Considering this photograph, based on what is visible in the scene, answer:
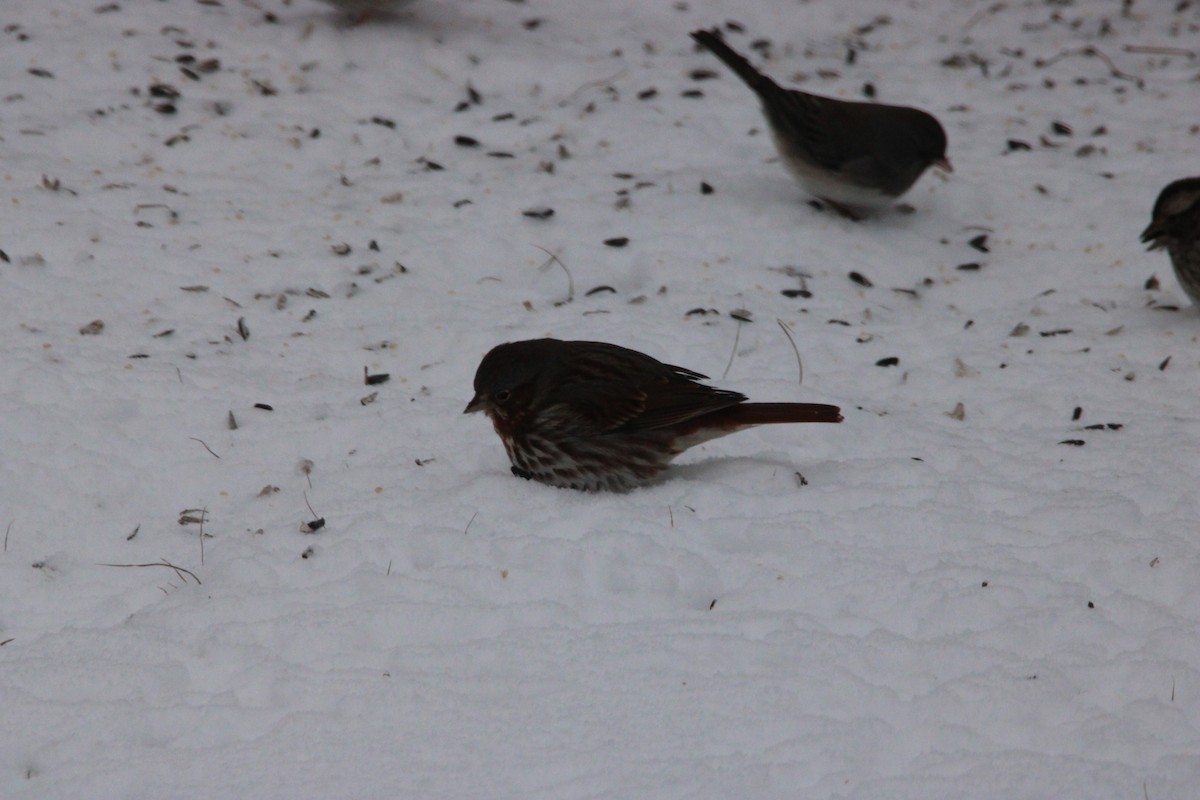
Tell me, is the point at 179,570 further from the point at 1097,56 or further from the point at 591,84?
the point at 1097,56

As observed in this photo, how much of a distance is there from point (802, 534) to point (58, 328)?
330 cm

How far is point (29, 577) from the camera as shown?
359cm

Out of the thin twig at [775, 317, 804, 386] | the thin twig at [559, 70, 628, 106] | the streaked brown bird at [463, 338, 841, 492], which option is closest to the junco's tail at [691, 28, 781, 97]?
the thin twig at [559, 70, 628, 106]

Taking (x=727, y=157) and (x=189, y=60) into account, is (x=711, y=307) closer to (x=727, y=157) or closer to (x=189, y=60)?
(x=727, y=157)

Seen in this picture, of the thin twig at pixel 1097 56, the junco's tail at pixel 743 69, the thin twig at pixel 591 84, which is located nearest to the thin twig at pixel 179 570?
the junco's tail at pixel 743 69

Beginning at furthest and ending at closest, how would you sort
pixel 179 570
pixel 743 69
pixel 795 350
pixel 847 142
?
pixel 743 69 < pixel 847 142 < pixel 795 350 < pixel 179 570

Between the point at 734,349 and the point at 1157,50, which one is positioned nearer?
the point at 734,349

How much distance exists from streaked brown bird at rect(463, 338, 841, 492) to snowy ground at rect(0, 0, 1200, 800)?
0.48 feet

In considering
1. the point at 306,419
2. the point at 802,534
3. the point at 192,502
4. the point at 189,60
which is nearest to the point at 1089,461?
the point at 802,534

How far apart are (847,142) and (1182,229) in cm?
180

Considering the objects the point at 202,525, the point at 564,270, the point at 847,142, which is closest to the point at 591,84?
the point at 847,142

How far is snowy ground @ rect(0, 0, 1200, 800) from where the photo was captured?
9.69 feet

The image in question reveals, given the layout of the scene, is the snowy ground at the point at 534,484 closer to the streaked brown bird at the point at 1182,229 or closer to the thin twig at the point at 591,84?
the thin twig at the point at 591,84

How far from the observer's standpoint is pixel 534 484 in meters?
4.08
